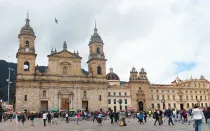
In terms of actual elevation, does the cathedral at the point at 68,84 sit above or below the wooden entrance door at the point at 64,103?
above

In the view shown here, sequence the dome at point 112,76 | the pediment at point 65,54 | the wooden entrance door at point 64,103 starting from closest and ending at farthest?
the wooden entrance door at point 64,103
the pediment at point 65,54
the dome at point 112,76

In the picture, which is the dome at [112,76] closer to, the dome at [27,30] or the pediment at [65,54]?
the pediment at [65,54]

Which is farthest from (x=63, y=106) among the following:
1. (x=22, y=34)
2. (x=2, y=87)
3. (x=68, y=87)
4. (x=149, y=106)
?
(x=2, y=87)

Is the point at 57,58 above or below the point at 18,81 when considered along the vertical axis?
above

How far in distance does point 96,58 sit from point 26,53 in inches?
659

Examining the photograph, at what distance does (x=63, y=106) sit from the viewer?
55.8 m

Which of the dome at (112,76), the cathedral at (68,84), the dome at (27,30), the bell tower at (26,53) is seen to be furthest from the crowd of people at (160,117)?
the dome at (112,76)

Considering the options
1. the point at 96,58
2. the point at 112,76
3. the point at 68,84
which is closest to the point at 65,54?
the point at 68,84

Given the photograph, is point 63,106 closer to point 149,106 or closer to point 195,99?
point 149,106

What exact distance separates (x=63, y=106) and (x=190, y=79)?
44.6 meters

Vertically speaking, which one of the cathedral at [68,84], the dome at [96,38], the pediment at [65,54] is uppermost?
the dome at [96,38]

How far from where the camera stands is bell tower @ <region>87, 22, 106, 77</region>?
61.2m

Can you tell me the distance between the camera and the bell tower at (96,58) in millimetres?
61234

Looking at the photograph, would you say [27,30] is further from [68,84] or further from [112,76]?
[112,76]
